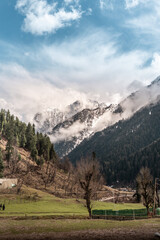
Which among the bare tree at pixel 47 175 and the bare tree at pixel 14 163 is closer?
the bare tree at pixel 14 163

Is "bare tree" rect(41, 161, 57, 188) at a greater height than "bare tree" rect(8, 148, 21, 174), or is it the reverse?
"bare tree" rect(8, 148, 21, 174)

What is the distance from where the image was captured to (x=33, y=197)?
326ft

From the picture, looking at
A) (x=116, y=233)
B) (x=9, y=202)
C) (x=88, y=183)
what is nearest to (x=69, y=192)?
(x=9, y=202)

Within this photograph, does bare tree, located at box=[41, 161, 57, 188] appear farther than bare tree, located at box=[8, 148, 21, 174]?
Yes

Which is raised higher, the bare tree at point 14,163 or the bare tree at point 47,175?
the bare tree at point 14,163

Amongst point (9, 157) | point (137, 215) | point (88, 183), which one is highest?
point (9, 157)

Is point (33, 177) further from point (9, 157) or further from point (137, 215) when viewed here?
point (137, 215)

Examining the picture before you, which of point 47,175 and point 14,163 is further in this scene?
point 47,175

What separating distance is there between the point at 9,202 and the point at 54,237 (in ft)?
208

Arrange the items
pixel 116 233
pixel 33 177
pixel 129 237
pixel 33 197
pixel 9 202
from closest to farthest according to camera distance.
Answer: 1. pixel 129 237
2. pixel 116 233
3. pixel 9 202
4. pixel 33 197
5. pixel 33 177

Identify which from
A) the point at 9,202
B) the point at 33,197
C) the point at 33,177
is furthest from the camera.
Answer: the point at 33,177

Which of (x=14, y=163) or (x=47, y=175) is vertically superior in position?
(x=14, y=163)

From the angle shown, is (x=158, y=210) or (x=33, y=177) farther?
(x=33, y=177)

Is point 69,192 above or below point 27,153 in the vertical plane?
below
